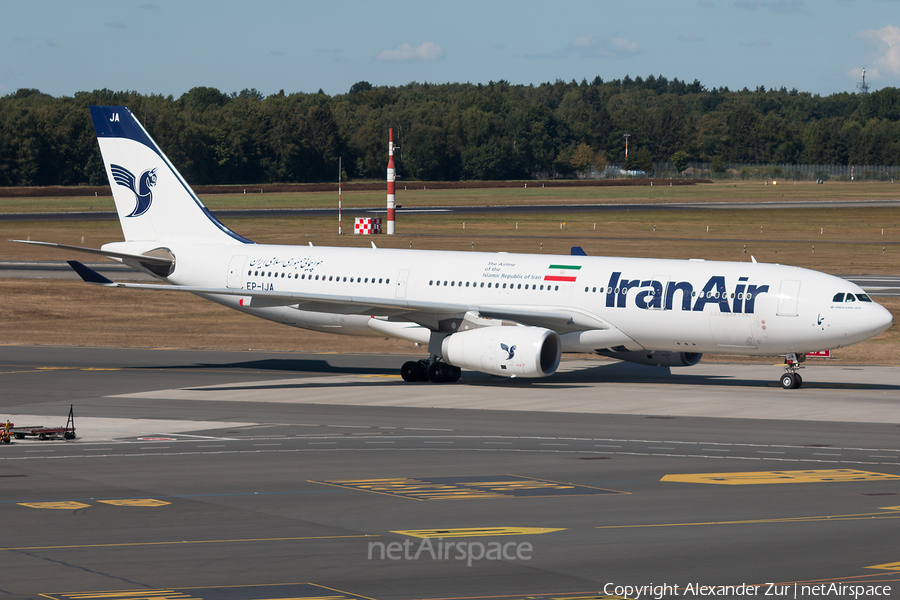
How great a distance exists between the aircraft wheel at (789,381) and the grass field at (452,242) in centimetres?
1066

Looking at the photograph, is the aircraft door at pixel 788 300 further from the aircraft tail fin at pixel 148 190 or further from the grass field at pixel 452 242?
the aircraft tail fin at pixel 148 190

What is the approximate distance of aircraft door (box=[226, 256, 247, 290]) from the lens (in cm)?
4625

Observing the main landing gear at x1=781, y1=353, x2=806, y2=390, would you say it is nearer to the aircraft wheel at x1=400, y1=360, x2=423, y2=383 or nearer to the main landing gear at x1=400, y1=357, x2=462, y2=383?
the main landing gear at x1=400, y1=357, x2=462, y2=383

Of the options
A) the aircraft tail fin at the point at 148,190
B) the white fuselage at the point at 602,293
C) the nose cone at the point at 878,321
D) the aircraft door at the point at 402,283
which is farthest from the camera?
the aircraft tail fin at the point at 148,190

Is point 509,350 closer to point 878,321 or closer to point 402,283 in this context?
point 402,283

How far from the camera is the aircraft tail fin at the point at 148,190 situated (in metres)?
48.2

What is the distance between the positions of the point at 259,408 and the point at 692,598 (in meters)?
22.5

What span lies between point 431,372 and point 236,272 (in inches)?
392

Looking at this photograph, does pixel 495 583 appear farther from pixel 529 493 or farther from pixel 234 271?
pixel 234 271

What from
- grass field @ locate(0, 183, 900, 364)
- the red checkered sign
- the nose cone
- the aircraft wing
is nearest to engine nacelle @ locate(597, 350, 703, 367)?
the aircraft wing

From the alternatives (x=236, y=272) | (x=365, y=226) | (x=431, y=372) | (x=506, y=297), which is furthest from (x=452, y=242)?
(x=506, y=297)

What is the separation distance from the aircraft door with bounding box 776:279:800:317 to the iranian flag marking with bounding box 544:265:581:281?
727cm

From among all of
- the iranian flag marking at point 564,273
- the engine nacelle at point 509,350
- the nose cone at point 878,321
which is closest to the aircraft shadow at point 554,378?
the engine nacelle at point 509,350

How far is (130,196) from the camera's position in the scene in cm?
4862
